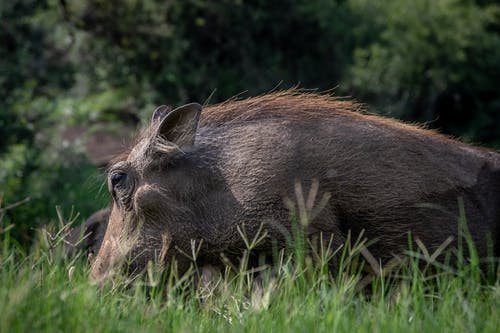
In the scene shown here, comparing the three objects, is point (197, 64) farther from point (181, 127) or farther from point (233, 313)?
point (233, 313)

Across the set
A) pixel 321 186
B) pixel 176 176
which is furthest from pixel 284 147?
pixel 176 176

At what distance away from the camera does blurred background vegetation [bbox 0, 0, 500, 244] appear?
8.66 metres

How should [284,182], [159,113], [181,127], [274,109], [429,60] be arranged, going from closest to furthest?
[284,182], [181,127], [274,109], [159,113], [429,60]

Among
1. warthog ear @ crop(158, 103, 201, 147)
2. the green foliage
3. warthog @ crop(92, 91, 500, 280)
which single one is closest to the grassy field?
warthog @ crop(92, 91, 500, 280)

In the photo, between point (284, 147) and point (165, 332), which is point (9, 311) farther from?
point (284, 147)

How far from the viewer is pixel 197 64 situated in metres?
11.5

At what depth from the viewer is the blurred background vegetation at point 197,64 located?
28.4ft

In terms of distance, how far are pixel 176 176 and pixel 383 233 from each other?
1.13m

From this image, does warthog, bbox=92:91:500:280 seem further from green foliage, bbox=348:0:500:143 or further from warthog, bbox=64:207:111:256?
green foliage, bbox=348:0:500:143

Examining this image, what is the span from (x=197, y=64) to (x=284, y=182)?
744cm

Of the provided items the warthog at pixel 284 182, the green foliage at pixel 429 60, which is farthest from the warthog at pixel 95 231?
the green foliage at pixel 429 60

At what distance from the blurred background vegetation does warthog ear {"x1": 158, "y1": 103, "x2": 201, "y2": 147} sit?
9.02ft

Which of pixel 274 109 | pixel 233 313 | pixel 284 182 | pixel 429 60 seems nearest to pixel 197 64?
pixel 429 60

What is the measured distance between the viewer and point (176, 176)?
4.56 meters
